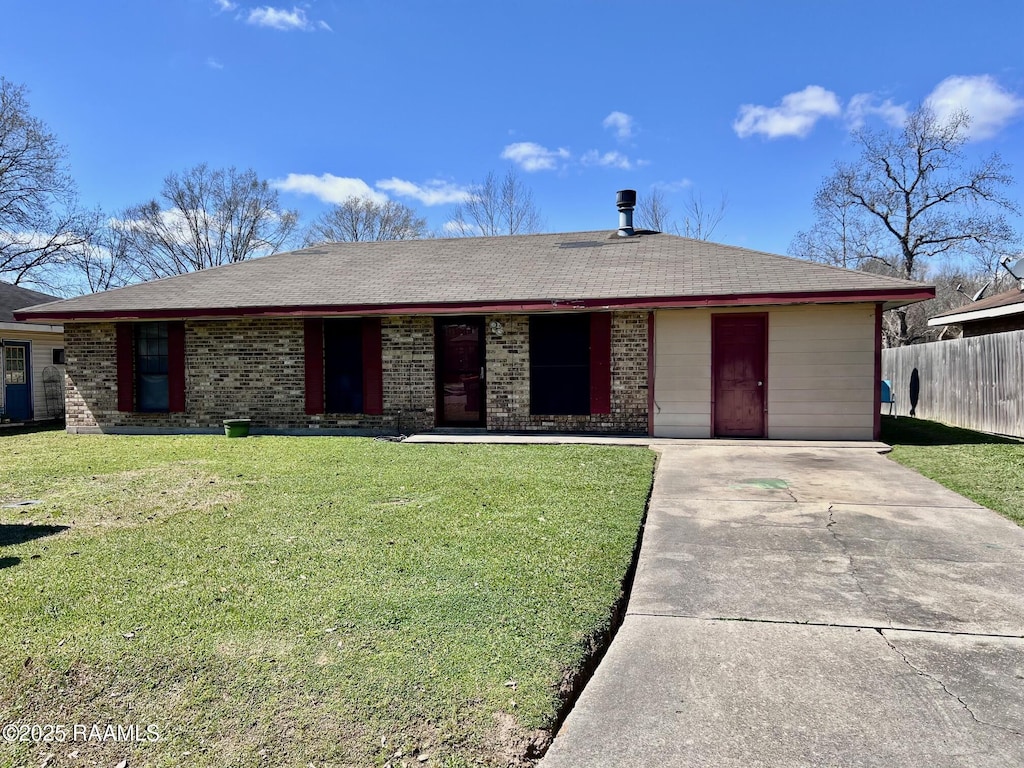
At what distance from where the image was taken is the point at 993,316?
47.9 feet

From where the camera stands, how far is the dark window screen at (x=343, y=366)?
38.8ft

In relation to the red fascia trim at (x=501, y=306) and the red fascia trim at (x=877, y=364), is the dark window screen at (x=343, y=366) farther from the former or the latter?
the red fascia trim at (x=877, y=364)

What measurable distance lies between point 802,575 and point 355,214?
3787cm

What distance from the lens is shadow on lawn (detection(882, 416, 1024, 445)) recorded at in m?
10.4

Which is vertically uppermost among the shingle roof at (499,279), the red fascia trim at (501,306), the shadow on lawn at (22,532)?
the shingle roof at (499,279)

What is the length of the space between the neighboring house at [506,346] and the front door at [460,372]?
28 mm

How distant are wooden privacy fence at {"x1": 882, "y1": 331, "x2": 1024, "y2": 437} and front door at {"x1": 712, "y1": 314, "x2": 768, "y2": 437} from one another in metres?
4.88

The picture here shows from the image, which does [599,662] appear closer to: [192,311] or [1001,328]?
[192,311]

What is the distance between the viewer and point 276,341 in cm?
1197

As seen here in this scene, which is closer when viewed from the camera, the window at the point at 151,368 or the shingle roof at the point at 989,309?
the window at the point at 151,368

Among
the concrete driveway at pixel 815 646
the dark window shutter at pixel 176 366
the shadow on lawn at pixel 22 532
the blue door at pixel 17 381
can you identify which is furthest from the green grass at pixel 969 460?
the blue door at pixel 17 381

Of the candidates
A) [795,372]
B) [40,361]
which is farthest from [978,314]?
[40,361]

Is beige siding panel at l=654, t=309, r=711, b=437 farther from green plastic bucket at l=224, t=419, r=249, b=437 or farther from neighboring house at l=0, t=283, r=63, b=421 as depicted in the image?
neighboring house at l=0, t=283, r=63, b=421

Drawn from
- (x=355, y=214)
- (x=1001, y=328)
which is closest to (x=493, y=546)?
(x=1001, y=328)
